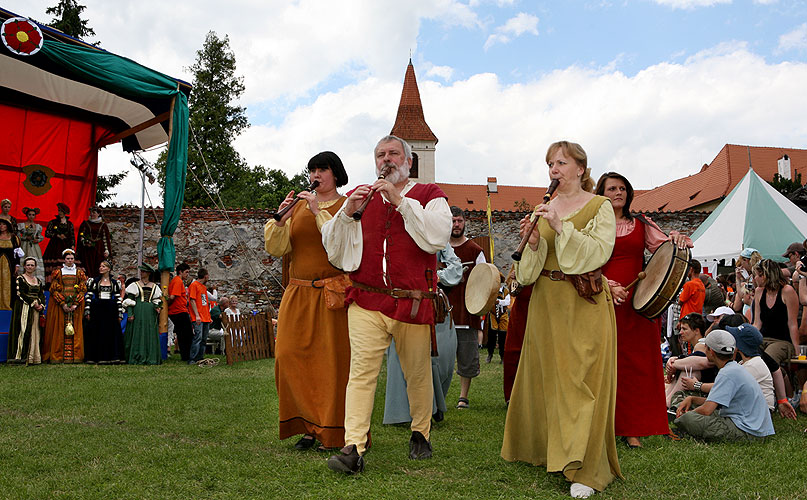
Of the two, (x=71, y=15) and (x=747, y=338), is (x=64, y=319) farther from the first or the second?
(x=71, y=15)

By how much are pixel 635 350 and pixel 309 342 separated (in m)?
2.21

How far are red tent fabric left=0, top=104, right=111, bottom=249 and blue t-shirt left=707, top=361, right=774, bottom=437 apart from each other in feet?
42.7

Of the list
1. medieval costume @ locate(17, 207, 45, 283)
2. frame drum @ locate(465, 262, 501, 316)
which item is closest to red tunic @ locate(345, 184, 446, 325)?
frame drum @ locate(465, 262, 501, 316)

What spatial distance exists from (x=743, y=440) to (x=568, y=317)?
2.11m

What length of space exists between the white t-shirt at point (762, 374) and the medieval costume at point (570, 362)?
2683 mm

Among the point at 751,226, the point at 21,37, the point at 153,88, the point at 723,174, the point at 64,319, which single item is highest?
the point at 723,174

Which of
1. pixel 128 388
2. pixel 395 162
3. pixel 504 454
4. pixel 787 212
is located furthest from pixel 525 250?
pixel 787 212

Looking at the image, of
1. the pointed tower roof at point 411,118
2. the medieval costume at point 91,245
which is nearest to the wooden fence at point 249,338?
the medieval costume at point 91,245

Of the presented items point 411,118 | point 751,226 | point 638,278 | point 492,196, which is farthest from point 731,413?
point 492,196

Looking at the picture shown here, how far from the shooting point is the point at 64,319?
10.5 m

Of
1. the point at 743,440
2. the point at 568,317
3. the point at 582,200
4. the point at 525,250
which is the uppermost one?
the point at 582,200

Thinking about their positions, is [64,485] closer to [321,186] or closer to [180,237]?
[321,186]

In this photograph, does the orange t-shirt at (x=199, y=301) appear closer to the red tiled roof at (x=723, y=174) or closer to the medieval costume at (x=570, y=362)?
the medieval costume at (x=570, y=362)

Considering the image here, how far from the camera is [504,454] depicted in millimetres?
3893
